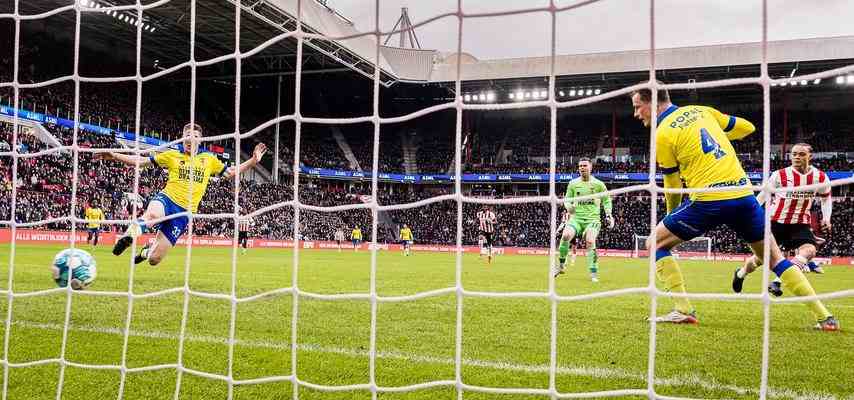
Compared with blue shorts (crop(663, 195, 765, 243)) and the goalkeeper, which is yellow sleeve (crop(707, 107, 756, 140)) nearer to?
blue shorts (crop(663, 195, 765, 243))

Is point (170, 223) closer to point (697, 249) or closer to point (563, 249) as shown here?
point (563, 249)

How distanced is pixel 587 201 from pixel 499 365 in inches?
259

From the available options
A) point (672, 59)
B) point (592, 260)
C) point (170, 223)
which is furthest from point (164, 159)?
point (672, 59)

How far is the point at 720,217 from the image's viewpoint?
471cm

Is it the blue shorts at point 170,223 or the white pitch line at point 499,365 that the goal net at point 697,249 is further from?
the white pitch line at point 499,365

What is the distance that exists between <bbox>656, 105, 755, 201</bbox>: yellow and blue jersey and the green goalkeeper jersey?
4.99 meters

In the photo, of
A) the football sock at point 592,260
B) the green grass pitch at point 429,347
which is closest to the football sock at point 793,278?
the green grass pitch at point 429,347

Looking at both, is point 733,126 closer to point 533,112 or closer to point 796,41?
point 796,41

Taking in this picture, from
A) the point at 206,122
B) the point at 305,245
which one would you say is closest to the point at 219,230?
the point at 305,245

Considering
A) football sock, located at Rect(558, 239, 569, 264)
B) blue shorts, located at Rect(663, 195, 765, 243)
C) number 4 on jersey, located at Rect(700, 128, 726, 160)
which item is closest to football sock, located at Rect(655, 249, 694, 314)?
blue shorts, located at Rect(663, 195, 765, 243)

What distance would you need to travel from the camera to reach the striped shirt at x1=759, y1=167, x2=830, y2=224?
23.7ft

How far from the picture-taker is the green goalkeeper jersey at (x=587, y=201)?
999cm

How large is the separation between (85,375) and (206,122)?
33.9 m

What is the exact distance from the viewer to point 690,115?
4719 mm
